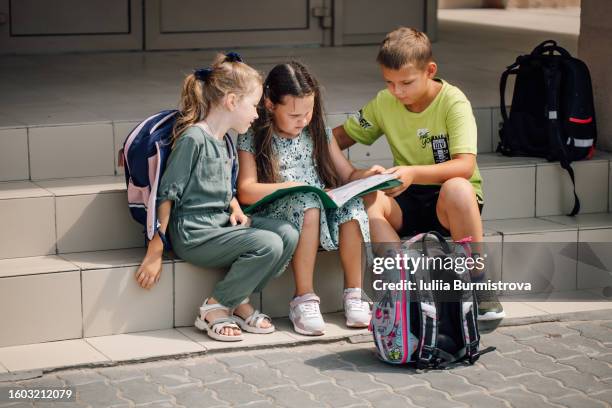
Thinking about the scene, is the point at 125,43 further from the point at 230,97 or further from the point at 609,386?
the point at 609,386

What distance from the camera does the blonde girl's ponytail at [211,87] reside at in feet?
15.1

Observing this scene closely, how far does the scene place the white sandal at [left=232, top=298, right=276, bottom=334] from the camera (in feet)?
15.3

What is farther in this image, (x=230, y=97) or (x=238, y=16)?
(x=238, y=16)

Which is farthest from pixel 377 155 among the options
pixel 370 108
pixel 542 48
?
pixel 542 48

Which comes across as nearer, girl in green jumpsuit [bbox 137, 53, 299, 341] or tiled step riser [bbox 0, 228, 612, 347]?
tiled step riser [bbox 0, 228, 612, 347]

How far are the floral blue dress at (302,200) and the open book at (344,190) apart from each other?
0.05m

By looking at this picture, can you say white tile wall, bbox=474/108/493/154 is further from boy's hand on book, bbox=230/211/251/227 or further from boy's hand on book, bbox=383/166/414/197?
boy's hand on book, bbox=230/211/251/227

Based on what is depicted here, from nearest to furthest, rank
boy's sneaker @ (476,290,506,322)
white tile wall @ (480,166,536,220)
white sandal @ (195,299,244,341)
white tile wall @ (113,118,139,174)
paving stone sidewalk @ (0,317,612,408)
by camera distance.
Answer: paving stone sidewalk @ (0,317,612,408) → white sandal @ (195,299,244,341) → boy's sneaker @ (476,290,506,322) → white tile wall @ (113,118,139,174) → white tile wall @ (480,166,536,220)

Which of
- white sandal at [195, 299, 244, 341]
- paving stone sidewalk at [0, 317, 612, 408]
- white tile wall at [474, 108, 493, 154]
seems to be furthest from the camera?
white tile wall at [474, 108, 493, 154]

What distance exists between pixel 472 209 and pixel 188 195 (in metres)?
1.11

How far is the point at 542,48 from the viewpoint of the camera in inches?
224

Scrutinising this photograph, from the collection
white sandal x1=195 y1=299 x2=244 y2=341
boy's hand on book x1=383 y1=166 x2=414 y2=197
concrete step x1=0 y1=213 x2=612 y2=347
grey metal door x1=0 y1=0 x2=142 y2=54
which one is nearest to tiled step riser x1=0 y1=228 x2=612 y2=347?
concrete step x1=0 y1=213 x2=612 y2=347

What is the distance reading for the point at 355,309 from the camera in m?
4.74

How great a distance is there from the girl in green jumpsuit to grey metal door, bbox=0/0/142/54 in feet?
9.93
